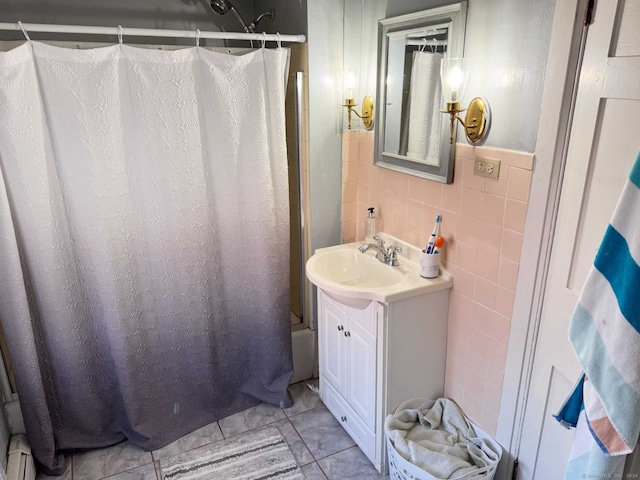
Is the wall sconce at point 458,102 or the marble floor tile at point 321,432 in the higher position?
the wall sconce at point 458,102

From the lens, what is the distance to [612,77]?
4.00ft

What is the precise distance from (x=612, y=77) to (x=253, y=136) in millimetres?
1388

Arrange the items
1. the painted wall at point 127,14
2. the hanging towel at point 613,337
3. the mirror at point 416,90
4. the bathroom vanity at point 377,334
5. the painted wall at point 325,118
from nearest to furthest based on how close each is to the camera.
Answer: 1. the hanging towel at point 613,337
2. the mirror at point 416,90
3. the bathroom vanity at point 377,334
4. the painted wall at point 325,118
5. the painted wall at point 127,14

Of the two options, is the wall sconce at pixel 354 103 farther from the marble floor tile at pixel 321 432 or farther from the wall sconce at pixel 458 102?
the marble floor tile at pixel 321 432

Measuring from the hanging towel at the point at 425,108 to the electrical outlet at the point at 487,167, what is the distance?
19 cm

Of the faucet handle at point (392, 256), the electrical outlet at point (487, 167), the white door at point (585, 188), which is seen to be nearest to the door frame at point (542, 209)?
the white door at point (585, 188)

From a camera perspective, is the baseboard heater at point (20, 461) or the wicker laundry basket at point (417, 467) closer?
the wicker laundry basket at point (417, 467)

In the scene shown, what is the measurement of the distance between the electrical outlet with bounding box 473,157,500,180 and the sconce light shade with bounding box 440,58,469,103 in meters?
0.24

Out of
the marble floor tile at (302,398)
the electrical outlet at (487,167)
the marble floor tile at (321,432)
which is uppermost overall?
the electrical outlet at (487,167)

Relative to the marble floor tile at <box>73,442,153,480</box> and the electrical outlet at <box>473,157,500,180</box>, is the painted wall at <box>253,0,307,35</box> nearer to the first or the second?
the electrical outlet at <box>473,157,500,180</box>

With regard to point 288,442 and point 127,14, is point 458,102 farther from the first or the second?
point 127,14

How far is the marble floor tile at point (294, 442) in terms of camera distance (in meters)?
2.17

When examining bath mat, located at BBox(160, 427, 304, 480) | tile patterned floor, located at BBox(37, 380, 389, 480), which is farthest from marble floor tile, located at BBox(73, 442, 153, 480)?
bath mat, located at BBox(160, 427, 304, 480)

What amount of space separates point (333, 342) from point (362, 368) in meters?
0.25
